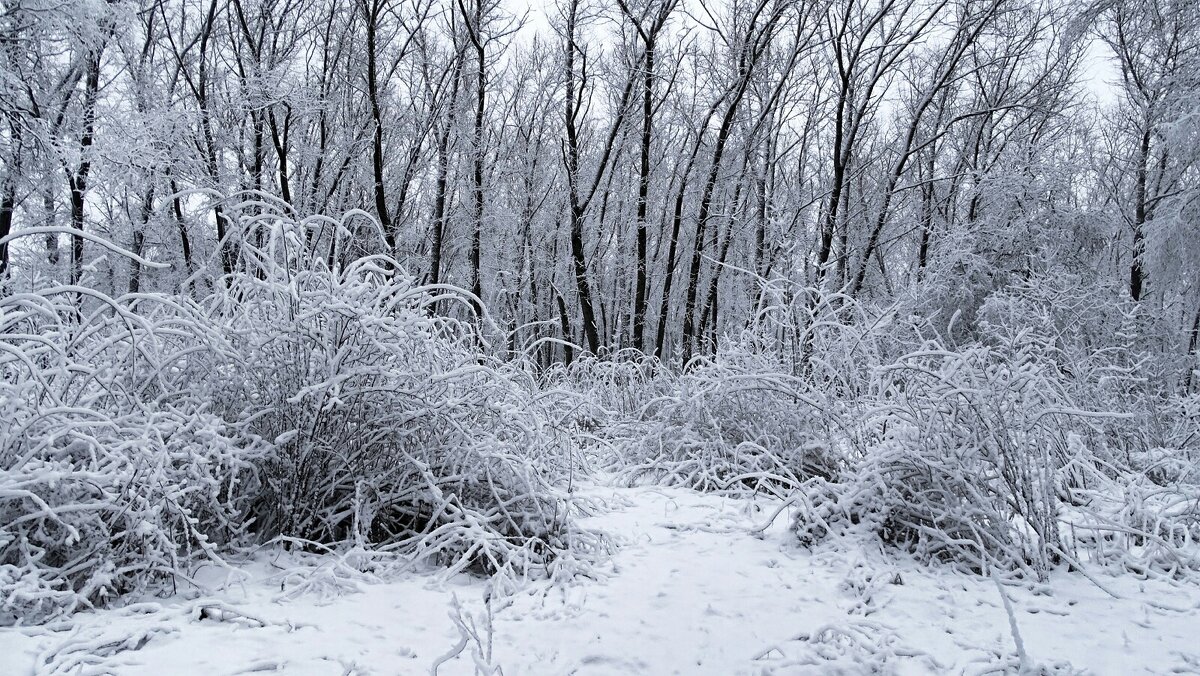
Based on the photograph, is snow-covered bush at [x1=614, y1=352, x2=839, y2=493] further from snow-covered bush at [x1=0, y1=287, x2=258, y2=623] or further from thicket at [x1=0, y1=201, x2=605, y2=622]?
snow-covered bush at [x1=0, y1=287, x2=258, y2=623]

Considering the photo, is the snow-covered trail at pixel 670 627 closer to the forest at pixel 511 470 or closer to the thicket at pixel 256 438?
the forest at pixel 511 470

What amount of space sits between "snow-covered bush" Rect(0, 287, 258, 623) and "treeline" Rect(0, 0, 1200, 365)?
592cm

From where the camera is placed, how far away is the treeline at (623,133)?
9.48 metres

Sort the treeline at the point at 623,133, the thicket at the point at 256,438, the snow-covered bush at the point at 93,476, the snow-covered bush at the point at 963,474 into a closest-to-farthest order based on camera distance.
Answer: the snow-covered bush at the point at 93,476, the thicket at the point at 256,438, the snow-covered bush at the point at 963,474, the treeline at the point at 623,133

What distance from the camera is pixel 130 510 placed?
73.0 inches

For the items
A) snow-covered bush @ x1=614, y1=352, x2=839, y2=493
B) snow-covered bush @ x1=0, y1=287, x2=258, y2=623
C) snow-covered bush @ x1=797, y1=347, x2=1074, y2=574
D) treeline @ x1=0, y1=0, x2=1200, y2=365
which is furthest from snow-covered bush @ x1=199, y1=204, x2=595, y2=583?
treeline @ x1=0, y1=0, x2=1200, y2=365

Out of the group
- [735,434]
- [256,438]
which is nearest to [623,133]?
[735,434]

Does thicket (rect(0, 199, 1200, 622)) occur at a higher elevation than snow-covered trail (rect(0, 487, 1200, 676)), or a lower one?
higher

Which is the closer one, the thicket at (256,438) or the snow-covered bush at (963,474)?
the thicket at (256,438)

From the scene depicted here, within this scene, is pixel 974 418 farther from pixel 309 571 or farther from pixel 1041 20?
pixel 1041 20

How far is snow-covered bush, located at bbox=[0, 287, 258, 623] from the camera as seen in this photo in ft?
5.67

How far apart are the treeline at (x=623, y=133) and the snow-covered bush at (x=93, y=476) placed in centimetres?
592

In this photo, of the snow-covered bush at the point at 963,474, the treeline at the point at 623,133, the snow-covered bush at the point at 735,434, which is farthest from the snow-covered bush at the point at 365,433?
the treeline at the point at 623,133

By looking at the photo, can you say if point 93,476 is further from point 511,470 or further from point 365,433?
point 511,470
